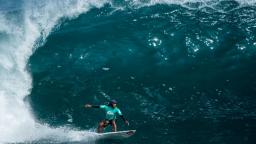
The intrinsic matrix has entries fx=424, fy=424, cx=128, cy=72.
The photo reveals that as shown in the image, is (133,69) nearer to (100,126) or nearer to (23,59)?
(100,126)

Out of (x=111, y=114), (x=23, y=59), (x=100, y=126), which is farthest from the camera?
(x=23, y=59)

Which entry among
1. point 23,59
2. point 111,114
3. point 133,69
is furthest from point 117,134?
point 23,59

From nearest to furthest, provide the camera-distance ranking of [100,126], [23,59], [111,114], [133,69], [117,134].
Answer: [117,134] < [111,114] < [100,126] < [133,69] < [23,59]

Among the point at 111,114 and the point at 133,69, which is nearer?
the point at 111,114

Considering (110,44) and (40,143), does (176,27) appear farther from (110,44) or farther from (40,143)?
(40,143)

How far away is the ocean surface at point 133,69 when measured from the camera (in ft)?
67.1

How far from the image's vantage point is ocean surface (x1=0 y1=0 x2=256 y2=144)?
2044cm

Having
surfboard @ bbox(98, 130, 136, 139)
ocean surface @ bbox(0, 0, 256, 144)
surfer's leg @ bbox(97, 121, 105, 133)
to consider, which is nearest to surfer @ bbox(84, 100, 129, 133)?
surfer's leg @ bbox(97, 121, 105, 133)

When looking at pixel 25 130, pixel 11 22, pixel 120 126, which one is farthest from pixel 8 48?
pixel 120 126

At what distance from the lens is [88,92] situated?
22.8m

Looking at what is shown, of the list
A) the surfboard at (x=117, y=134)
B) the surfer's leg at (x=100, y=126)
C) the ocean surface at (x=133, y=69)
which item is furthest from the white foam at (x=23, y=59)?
the surfboard at (x=117, y=134)

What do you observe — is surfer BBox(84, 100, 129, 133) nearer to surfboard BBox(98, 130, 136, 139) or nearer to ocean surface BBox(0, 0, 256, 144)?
surfboard BBox(98, 130, 136, 139)

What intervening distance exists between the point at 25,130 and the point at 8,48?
812 centimetres

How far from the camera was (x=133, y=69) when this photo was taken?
24.4 m
